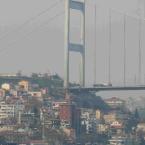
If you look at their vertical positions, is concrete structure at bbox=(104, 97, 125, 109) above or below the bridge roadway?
above

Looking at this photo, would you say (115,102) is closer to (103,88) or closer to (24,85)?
(24,85)

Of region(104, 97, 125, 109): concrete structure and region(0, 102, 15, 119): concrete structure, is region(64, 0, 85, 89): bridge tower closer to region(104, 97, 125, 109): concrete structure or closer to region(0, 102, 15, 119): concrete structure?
region(0, 102, 15, 119): concrete structure

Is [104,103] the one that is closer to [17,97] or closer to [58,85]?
[58,85]

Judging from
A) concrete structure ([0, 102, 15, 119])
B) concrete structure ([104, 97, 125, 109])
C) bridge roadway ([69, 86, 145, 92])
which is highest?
concrete structure ([104, 97, 125, 109])

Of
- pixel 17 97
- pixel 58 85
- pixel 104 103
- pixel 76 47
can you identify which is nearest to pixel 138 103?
pixel 104 103

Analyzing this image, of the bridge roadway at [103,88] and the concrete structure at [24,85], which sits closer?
the bridge roadway at [103,88]

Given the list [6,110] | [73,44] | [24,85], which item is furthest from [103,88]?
[24,85]

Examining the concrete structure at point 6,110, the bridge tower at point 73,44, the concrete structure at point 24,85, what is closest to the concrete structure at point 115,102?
the concrete structure at point 24,85

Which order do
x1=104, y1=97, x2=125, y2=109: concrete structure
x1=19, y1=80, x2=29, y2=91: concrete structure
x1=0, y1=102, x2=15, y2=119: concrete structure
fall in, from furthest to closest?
x1=104, y1=97, x2=125, y2=109: concrete structure → x1=19, y1=80, x2=29, y2=91: concrete structure → x1=0, y1=102, x2=15, y2=119: concrete structure

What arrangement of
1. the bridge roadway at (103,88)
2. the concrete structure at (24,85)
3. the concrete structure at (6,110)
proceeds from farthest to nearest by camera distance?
1. the concrete structure at (24,85)
2. the concrete structure at (6,110)
3. the bridge roadway at (103,88)

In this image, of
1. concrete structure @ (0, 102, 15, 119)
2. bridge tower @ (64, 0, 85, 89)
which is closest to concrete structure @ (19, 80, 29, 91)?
concrete structure @ (0, 102, 15, 119)

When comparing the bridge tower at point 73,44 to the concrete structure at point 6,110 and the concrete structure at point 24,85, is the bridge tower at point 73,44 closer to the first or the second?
the concrete structure at point 6,110
